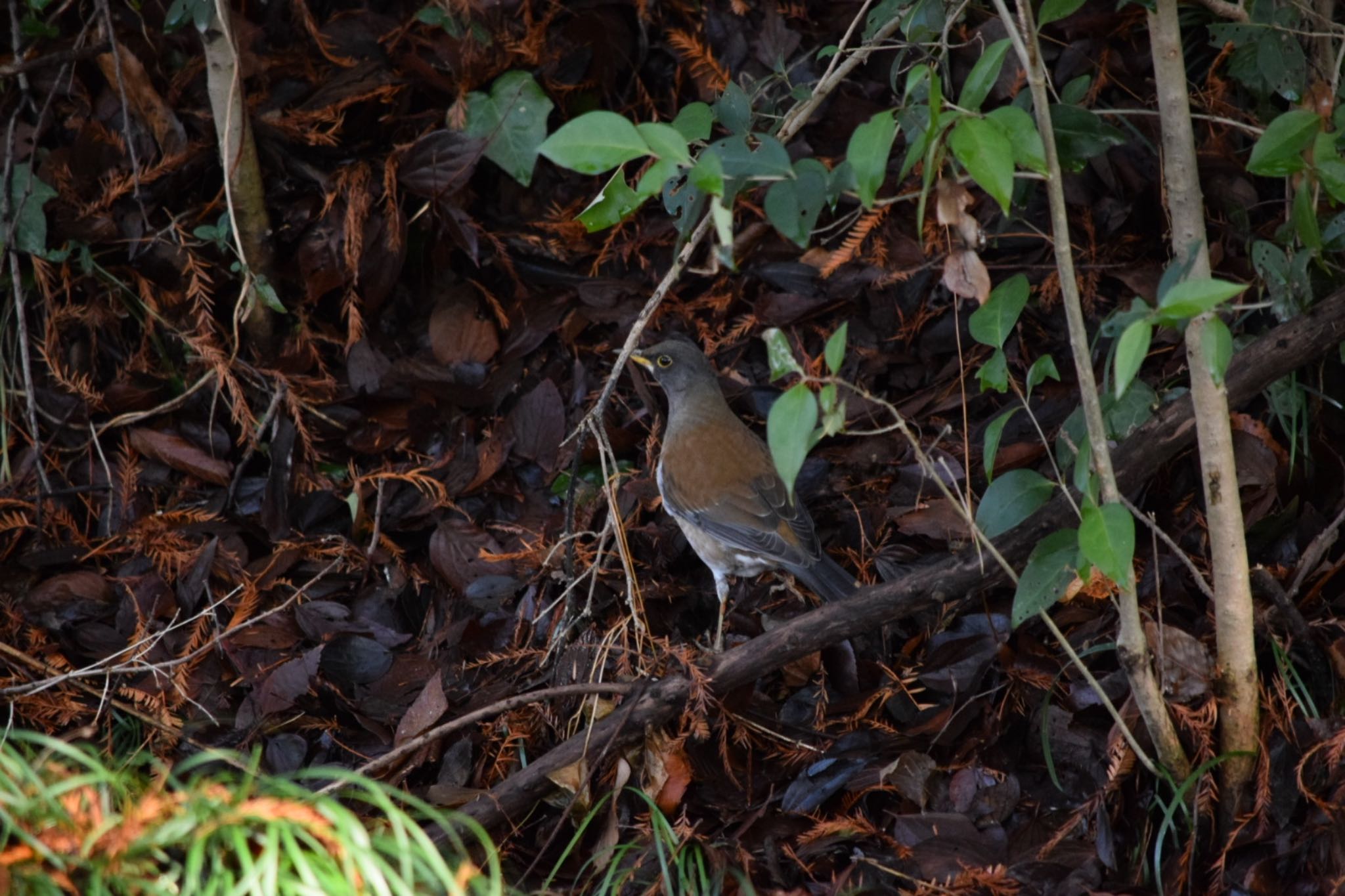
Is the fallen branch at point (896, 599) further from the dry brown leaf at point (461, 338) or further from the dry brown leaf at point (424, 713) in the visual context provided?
the dry brown leaf at point (461, 338)

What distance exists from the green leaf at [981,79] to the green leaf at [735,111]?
70 cm

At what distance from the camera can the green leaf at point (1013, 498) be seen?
2.87 metres

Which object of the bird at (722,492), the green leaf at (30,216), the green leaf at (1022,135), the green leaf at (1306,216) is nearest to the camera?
the green leaf at (1022,135)

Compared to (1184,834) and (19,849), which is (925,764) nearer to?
(1184,834)

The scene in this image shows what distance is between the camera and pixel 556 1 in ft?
15.9

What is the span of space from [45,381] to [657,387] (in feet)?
8.29

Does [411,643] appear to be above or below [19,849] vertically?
below

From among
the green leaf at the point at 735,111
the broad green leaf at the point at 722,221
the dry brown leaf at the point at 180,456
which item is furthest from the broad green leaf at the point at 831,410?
the dry brown leaf at the point at 180,456

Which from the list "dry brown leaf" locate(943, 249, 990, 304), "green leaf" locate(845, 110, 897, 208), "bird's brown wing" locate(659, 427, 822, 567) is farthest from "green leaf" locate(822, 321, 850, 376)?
"bird's brown wing" locate(659, 427, 822, 567)

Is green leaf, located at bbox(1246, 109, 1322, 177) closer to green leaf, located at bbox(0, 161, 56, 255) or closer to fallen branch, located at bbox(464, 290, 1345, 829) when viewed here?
fallen branch, located at bbox(464, 290, 1345, 829)

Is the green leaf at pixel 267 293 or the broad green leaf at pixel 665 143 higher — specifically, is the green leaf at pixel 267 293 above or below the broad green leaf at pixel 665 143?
below

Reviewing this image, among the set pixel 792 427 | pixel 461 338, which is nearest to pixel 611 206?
pixel 792 427

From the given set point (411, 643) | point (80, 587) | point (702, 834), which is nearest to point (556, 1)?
point (411, 643)

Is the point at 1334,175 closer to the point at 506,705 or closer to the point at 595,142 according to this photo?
the point at 595,142
